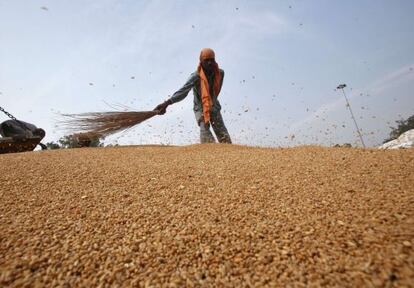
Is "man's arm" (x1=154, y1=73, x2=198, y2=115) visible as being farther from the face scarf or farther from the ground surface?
the ground surface

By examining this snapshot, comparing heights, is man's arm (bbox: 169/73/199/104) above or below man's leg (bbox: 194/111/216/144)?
above

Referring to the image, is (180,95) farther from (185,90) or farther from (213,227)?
(213,227)

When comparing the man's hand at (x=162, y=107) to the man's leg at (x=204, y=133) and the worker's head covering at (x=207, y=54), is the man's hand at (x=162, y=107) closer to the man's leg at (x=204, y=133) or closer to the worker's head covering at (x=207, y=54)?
the man's leg at (x=204, y=133)

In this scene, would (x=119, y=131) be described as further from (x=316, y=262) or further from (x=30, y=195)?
(x=316, y=262)

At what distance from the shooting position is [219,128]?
18.7ft

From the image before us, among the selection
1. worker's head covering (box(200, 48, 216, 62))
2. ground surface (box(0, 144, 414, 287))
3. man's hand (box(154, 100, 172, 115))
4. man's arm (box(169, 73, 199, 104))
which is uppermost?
worker's head covering (box(200, 48, 216, 62))

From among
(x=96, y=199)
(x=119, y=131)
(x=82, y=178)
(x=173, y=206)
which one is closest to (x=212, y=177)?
(x=173, y=206)

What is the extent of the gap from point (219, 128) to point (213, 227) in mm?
4321

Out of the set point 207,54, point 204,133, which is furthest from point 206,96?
point 207,54

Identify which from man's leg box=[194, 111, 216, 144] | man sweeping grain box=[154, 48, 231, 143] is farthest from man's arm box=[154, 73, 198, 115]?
man's leg box=[194, 111, 216, 144]

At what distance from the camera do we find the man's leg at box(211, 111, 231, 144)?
5.62 meters

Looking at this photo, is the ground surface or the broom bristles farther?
the broom bristles

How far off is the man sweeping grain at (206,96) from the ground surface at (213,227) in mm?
2881

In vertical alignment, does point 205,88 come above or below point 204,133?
above
